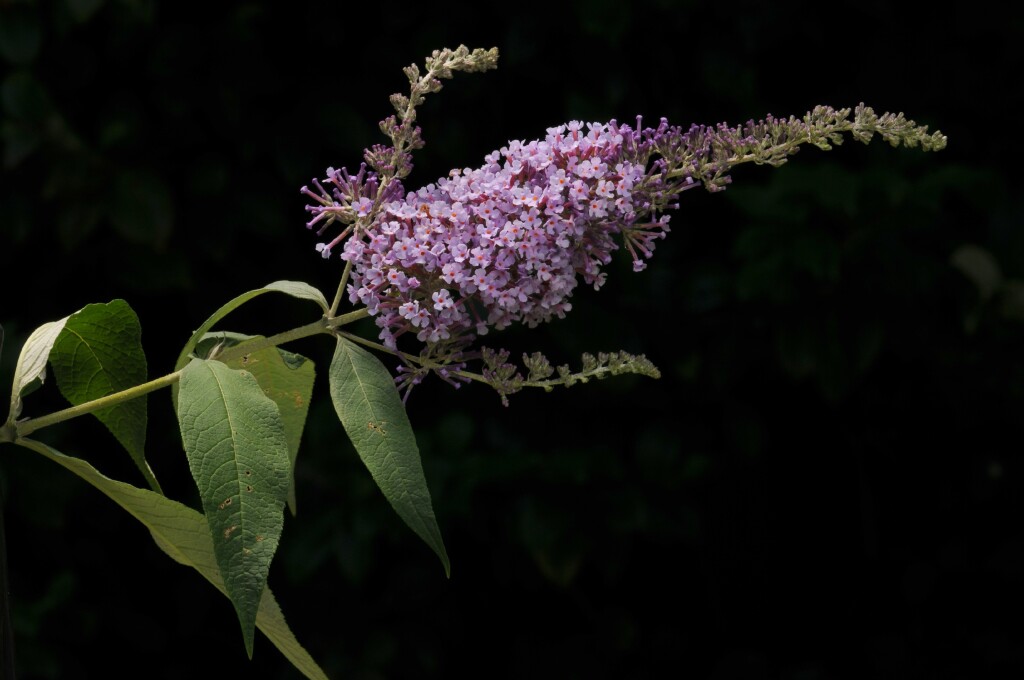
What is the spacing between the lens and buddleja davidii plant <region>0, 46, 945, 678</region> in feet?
2.46

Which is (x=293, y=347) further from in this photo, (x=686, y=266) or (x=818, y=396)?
(x=818, y=396)

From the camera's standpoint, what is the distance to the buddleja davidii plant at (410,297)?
0.75 m

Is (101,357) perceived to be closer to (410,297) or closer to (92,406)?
(92,406)

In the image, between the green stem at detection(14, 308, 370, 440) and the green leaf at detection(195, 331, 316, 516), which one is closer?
the green stem at detection(14, 308, 370, 440)

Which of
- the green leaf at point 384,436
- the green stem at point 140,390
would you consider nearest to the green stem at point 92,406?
the green stem at point 140,390

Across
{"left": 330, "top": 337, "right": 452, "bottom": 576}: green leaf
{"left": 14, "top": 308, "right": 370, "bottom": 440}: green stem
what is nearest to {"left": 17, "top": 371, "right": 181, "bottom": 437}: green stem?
{"left": 14, "top": 308, "right": 370, "bottom": 440}: green stem

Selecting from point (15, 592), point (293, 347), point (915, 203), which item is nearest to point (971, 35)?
point (915, 203)

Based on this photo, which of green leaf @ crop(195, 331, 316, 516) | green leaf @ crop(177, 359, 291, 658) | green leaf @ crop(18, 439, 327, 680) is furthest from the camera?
green leaf @ crop(195, 331, 316, 516)

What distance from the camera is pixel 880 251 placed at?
2.34m

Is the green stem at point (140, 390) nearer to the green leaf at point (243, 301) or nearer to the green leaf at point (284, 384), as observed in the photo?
the green leaf at point (243, 301)

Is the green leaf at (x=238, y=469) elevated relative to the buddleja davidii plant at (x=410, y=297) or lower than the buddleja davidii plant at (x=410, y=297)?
lower

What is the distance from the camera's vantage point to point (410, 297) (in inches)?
32.7

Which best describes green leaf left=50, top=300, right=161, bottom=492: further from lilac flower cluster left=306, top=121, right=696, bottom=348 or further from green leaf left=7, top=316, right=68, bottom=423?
lilac flower cluster left=306, top=121, right=696, bottom=348

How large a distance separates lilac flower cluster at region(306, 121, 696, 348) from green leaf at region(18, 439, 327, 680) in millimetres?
190
